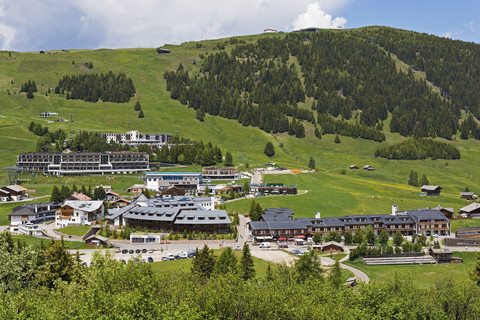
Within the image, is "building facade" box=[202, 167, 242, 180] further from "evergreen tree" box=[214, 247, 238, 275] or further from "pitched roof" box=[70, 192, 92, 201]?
"evergreen tree" box=[214, 247, 238, 275]

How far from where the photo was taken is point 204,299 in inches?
1395

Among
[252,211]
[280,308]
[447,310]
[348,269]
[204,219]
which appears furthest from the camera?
[252,211]

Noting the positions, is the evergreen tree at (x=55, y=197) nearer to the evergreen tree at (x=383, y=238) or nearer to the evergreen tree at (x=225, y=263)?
the evergreen tree at (x=225, y=263)

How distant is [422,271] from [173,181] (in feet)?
306

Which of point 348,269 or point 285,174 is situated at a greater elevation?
point 285,174

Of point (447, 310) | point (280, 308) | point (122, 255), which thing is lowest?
point (122, 255)

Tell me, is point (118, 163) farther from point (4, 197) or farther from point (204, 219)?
point (204, 219)

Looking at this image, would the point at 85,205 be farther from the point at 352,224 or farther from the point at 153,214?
the point at 352,224

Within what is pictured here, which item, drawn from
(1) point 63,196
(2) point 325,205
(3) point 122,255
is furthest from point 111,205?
(2) point 325,205

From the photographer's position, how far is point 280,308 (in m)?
34.2

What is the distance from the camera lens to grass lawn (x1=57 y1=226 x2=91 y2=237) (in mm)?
96419

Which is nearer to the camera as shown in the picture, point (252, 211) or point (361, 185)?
point (252, 211)

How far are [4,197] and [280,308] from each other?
381ft

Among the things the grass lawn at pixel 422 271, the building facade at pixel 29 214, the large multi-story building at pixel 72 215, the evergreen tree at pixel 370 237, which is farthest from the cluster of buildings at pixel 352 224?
the building facade at pixel 29 214
